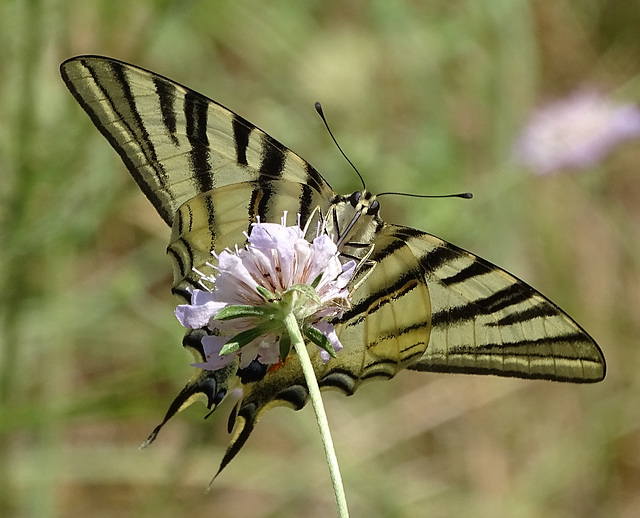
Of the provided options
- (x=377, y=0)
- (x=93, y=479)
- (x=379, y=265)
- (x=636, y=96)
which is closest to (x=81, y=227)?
(x=93, y=479)

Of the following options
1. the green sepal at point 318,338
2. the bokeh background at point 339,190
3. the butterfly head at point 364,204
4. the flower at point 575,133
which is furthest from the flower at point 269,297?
the flower at point 575,133

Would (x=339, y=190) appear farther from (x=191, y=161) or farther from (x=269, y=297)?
(x=269, y=297)

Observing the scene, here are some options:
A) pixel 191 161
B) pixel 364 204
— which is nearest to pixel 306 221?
pixel 364 204

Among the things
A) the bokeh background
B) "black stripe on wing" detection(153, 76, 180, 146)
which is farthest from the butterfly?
the bokeh background

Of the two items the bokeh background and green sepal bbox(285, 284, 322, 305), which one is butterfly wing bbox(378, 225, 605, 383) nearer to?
green sepal bbox(285, 284, 322, 305)

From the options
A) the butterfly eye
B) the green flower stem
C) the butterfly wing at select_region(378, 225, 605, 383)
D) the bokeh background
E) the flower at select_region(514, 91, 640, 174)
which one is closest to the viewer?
the green flower stem

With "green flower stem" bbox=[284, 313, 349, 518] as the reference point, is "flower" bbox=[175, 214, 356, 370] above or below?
above
